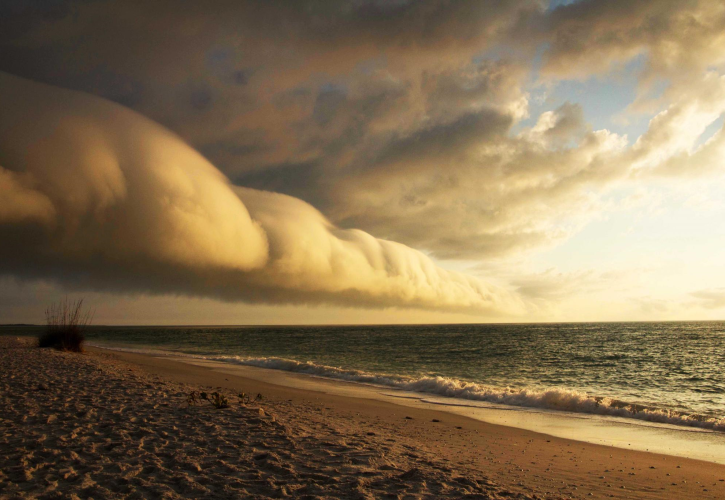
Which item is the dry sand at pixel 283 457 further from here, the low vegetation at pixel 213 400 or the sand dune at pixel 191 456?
the low vegetation at pixel 213 400

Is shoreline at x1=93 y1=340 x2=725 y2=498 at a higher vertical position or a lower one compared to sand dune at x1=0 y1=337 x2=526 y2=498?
lower

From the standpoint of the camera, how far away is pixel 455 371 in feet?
102

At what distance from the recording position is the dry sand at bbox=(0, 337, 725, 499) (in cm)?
602

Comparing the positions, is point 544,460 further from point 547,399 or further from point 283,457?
point 547,399

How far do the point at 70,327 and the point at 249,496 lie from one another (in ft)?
99.1

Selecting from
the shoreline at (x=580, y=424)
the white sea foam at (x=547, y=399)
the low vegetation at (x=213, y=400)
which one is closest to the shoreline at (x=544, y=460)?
the shoreline at (x=580, y=424)

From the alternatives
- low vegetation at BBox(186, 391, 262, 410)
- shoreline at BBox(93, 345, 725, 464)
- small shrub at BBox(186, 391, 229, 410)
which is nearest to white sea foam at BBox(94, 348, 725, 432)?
shoreline at BBox(93, 345, 725, 464)

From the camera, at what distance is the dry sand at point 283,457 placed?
6.02 meters

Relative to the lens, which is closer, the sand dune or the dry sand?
the sand dune

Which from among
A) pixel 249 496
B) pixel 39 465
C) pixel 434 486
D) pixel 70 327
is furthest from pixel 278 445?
pixel 70 327

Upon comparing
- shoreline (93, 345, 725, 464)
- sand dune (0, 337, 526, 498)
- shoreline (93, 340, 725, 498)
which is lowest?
shoreline (93, 345, 725, 464)

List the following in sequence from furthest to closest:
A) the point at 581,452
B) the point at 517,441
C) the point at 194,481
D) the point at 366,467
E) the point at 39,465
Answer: the point at 517,441 < the point at 581,452 < the point at 366,467 < the point at 39,465 < the point at 194,481

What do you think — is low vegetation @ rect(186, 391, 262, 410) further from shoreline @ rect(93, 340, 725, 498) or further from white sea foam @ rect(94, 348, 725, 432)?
white sea foam @ rect(94, 348, 725, 432)

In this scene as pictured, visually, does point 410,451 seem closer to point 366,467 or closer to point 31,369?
point 366,467
